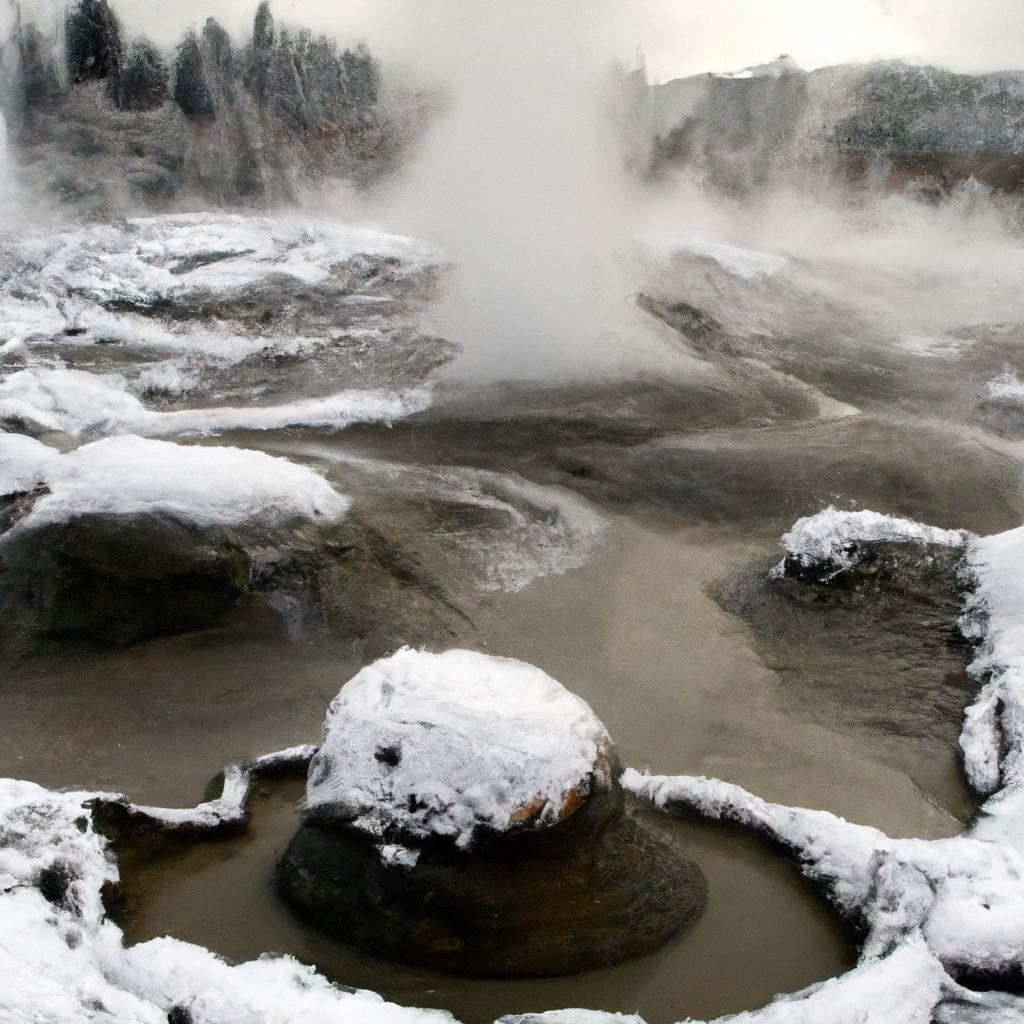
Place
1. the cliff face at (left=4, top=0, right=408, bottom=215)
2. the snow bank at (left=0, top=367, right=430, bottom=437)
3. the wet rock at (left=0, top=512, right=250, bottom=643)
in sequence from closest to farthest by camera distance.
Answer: the wet rock at (left=0, top=512, right=250, bottom=643) < the snow bank at (left=0, top=367, right=430, bottom=437) < the cliff face at (left=4, top=0, right=408, bottom=215)

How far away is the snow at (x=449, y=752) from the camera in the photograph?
2098 millimetres

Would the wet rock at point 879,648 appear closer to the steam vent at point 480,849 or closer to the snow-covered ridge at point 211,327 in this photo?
the steam vent at point 480,849

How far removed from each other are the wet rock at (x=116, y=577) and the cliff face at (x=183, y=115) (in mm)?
9068

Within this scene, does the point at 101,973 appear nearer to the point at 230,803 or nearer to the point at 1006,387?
the point at 230,803

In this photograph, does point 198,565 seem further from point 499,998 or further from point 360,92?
point 360,92

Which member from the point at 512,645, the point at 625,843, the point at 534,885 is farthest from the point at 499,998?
the point at 512,645

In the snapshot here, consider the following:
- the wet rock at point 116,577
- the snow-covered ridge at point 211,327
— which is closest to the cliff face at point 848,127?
the snow-covered ridge at point 211,327

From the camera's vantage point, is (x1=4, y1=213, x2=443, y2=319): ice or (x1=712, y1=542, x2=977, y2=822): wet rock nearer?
(x1=712, y1=542, x2=977, y2=822): wet rock

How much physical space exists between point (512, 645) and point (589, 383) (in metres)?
2.79

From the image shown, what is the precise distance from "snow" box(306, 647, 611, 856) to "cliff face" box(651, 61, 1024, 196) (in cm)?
1528

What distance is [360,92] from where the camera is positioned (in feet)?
46.3

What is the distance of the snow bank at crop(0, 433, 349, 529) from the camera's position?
3.49 meters

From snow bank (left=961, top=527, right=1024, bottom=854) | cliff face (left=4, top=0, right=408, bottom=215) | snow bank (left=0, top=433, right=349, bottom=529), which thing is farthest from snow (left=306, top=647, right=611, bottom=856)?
cliff face (left=4, top=0, right=408, bottom=215)

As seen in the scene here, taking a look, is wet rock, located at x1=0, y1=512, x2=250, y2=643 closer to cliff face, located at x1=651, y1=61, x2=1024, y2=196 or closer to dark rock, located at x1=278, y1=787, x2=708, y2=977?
dark rock, located at x1=278, y1=787, x2=708, y2=977
